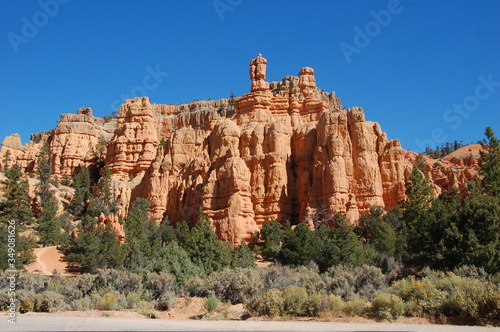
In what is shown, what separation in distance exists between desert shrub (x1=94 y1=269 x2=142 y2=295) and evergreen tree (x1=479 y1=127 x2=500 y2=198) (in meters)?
30.4

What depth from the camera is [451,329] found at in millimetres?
17453

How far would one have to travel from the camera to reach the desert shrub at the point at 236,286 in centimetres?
2639

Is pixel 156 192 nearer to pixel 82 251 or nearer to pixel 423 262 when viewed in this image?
pixel 82 251

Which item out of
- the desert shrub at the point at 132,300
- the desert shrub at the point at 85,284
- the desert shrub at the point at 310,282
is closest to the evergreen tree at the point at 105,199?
the desert shrub at the point at 85,284

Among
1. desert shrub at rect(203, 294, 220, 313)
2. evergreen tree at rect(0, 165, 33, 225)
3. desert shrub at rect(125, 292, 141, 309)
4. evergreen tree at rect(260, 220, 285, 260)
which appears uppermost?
evergreen tree at rect(0, 165, 33, 225)

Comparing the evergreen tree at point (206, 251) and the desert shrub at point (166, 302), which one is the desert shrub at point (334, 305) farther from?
the evergreen tree at point (206, 251)

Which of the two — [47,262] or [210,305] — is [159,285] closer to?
[210,305]

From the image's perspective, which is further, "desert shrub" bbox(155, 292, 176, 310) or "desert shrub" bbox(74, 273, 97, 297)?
"desert shrub" bbox(74, 273, 97, 297)

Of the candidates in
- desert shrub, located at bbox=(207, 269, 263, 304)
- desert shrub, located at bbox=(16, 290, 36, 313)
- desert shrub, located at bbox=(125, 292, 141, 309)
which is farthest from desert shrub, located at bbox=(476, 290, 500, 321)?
desert shrub, located at bbox=(16, 290, 36, 313)

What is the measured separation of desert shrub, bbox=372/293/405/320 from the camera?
2002 centimetres

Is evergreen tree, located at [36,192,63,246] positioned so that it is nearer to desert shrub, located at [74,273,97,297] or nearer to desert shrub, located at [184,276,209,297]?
desert shrub, located at [74,273,97,297]

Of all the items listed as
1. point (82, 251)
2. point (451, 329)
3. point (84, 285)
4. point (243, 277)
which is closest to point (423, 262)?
point (243, 277)

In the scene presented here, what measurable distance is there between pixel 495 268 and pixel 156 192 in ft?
127

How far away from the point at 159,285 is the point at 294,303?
403 inches
